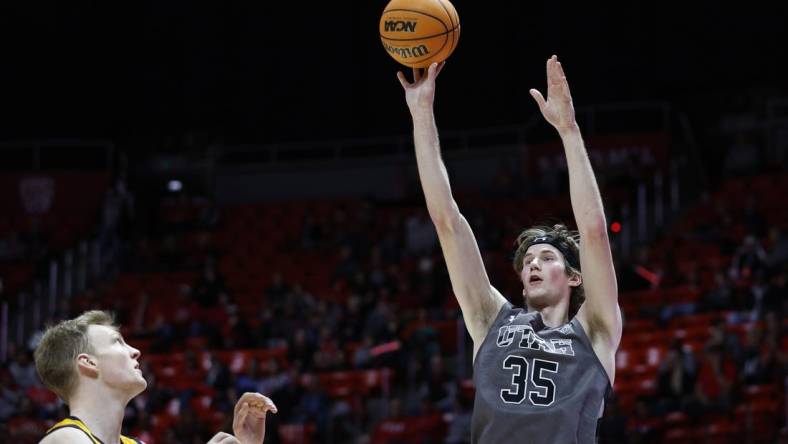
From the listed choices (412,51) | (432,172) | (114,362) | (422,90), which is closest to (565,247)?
(432,172)

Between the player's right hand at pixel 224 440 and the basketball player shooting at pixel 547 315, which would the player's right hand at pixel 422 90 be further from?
the player's right hand at pixel 224 440

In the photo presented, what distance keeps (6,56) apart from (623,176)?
40.0 feet

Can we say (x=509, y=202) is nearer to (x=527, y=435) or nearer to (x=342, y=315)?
(x=342, y=315)

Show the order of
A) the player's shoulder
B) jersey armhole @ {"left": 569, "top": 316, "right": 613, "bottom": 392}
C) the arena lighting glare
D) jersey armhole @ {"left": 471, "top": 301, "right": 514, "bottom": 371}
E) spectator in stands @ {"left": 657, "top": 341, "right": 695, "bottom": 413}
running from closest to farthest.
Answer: the player's shoulder
jersey armhole @ {"left": 569, "top": 316, "right": 613, "bottom": 392}
jersey armhole @ {"left": 471, "top": 301, "right": 514, "bottom": 371}
spectator in stands @ {"left": 657, "top": 341, "right": 695, "bottom": 413}
the arena lighting glare

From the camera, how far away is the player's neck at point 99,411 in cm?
429

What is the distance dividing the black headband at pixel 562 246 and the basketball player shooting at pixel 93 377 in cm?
126

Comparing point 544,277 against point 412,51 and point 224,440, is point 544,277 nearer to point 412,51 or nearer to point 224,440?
point 412,51

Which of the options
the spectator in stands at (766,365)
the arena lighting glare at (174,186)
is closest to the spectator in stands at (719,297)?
the spectator in stands at (766,365)

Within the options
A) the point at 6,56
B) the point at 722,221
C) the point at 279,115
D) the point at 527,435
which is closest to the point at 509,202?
the point at 722,221

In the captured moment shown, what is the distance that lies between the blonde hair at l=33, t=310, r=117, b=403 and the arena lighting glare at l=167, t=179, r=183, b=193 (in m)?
19.6

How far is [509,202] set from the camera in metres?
20.6

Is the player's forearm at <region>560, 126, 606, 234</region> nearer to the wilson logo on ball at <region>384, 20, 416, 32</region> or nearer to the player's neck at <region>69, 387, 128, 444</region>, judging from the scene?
the wilson logo on ball at <region>384, 20, 416, 32</region>

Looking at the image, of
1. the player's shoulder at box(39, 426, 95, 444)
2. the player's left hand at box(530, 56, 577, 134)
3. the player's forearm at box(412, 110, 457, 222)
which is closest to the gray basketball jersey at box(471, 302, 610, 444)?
the player's forearm at box(412, 110, 457, 222)

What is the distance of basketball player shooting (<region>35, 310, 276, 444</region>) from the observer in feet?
14.2
